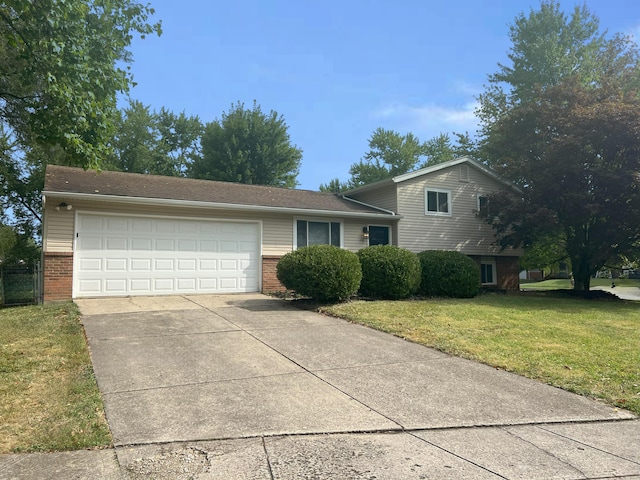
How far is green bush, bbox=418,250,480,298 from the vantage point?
1303 centimetres

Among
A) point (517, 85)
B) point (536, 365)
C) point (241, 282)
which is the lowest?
point (536, 365)

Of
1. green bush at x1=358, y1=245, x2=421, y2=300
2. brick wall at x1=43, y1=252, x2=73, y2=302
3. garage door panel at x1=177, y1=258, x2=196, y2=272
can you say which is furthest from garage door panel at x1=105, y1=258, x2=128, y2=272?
green bush at x1=358, y1=245, x2=421, y2=300

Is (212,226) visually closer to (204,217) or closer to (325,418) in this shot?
(204,217)

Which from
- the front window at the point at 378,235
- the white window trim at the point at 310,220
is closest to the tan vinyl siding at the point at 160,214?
the white window trim at the point at 310,220

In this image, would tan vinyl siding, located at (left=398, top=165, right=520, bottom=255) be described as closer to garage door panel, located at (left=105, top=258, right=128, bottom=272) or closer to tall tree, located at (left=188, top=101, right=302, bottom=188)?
garage door panel, located at (left=105, top=258, right=128, bottom=272)

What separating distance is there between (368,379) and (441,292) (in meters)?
8.46

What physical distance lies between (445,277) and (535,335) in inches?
198

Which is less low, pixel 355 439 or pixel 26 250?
pixel 26 250

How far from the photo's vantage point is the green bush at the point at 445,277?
1303 centimetres

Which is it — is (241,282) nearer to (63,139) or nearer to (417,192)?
(63,139)

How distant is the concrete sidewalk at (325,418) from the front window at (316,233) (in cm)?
773

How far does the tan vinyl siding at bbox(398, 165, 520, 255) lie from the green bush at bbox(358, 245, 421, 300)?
437 cm

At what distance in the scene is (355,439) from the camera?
11.7 feet

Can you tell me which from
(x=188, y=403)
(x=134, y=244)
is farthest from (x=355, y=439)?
(x=134, y=244)
